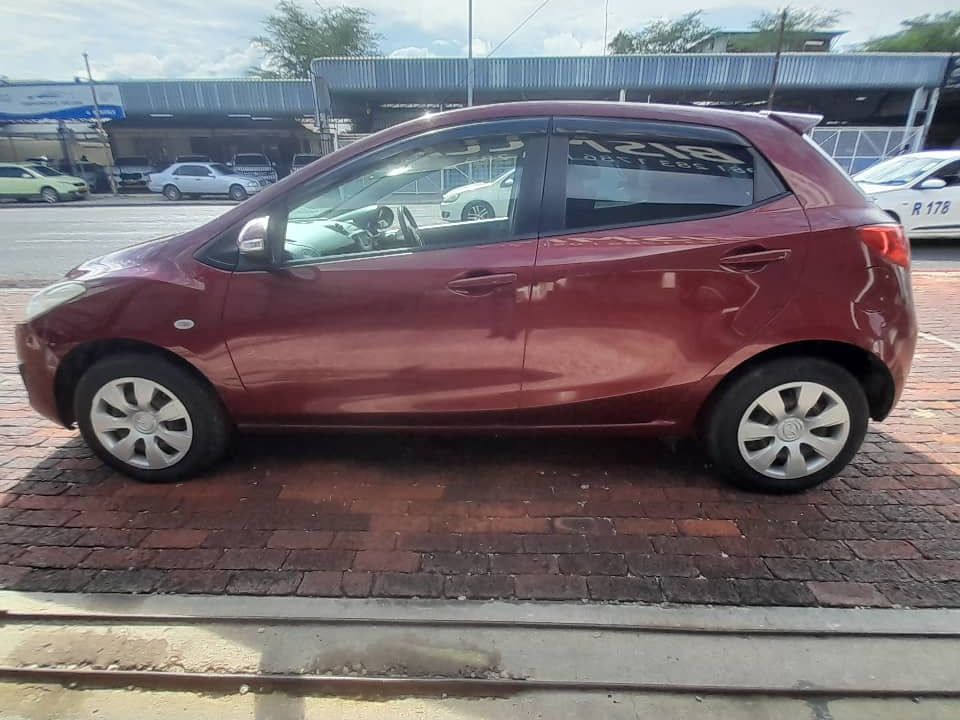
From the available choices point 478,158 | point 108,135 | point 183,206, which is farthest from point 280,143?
point 478,158

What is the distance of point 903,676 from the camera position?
6.03 ft

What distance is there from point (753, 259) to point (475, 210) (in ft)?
4.76

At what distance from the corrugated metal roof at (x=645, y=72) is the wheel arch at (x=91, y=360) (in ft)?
81.2

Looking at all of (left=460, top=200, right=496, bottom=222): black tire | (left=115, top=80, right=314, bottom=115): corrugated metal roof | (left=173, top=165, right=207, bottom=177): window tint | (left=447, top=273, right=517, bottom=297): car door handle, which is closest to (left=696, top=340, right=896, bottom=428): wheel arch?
(left=447, top=273, right=517, bottom=297): car door handle

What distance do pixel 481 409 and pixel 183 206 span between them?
857 inches

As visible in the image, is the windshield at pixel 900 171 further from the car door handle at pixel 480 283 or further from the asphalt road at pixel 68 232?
the asphalt road at pixel 68 232

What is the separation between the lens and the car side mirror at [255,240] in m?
2.47

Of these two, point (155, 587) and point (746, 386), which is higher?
point (746, 386)

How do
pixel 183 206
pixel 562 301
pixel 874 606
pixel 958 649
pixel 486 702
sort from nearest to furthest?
pixel 486 702
pixel 958 649
pixel 874 606
pixel 562 301
pixel 183 206

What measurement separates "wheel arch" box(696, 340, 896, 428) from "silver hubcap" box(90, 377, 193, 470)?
2.54 m

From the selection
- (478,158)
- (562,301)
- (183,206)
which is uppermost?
(478,158)

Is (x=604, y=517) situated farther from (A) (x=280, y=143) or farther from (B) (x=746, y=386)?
(A) (x=280, y=143)

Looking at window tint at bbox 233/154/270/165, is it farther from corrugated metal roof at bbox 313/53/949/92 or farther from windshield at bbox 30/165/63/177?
windshield at bbox 30/165/63/177

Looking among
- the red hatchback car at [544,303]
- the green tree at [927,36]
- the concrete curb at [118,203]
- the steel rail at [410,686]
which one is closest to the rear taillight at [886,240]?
the red hatchback car at [544,303]
